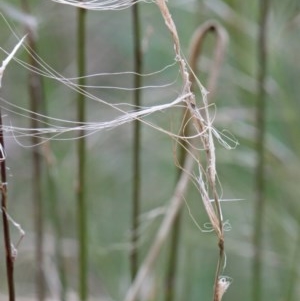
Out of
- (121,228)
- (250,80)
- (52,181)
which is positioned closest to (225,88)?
(250,80)

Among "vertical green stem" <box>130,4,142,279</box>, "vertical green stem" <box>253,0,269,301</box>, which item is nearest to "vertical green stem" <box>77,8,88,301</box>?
"vertical green stem" <box>130,4,142,279</box>

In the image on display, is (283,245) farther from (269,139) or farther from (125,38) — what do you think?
(125,38)

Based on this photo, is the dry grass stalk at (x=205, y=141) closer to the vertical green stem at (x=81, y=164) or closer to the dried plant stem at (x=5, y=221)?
the dried plant stem at (x=5, y=221)

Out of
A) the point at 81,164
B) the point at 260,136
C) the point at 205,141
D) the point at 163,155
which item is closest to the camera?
the point at 205,141

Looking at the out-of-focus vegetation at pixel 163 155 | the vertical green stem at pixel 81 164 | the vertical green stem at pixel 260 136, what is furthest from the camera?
Answer: the out-of-focus vegetation at pixel 163 155

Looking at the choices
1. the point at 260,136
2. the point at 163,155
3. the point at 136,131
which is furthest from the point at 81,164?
the point at 163,155

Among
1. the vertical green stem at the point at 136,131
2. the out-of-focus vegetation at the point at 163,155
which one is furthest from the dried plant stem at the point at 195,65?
the out-of-focus vegetation at the point at 163,155

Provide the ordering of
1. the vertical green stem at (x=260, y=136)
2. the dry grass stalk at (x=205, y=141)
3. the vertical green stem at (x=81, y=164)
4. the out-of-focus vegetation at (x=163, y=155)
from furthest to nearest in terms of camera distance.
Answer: the out-of-focus vegetation at (x=163, y=155), the vertical green stem at (x=260, y=136), the vertical green stem at (x=81, y=164), the dry grass stalk at (x=205, y=141)

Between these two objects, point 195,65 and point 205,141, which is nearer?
point 205,141

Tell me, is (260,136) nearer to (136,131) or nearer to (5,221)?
(136,131)
